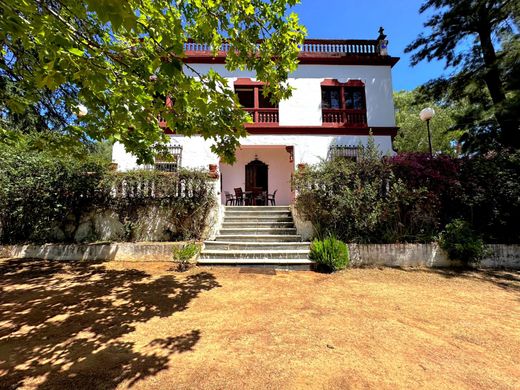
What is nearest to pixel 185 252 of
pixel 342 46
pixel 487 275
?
pixel 487 275

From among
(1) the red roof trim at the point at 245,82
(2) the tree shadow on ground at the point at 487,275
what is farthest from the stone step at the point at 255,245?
(1) the red roof trim at the point at 245,82

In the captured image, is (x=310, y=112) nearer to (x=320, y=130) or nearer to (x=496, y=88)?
(x=320, y=130)

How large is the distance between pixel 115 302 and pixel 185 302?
3.64 ft

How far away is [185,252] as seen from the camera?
249 inches

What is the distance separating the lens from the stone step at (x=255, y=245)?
23.0ft

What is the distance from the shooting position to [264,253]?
665cm

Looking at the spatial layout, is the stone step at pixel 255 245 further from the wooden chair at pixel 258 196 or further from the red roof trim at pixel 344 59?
the red roof trim at pixel 344 59

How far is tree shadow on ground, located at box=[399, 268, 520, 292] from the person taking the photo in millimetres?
5562

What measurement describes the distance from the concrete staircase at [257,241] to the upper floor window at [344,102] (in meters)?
5.57

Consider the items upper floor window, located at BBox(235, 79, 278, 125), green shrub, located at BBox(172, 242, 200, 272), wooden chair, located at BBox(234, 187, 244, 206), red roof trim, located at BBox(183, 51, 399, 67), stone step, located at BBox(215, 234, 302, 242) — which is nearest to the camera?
green shrub, located at BBox(172, 242, 200, 272)

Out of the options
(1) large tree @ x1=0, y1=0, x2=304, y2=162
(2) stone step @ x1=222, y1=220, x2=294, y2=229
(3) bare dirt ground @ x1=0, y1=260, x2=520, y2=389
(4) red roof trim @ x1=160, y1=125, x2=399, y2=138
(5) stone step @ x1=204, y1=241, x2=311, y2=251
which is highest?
(4) red roof trim @ x1=160, y1=125, x2=399, y2=138

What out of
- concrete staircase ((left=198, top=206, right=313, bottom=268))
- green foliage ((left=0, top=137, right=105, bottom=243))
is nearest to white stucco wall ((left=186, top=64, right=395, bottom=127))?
concrete staircase ((left=198, top=206, right=313, bottom=268))

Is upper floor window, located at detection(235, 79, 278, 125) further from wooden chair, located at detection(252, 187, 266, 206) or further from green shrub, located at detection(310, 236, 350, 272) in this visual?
green shrub, located at detection(310, 236, 350, 272)

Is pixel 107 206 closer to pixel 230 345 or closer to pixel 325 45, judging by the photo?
pixel 230 345
